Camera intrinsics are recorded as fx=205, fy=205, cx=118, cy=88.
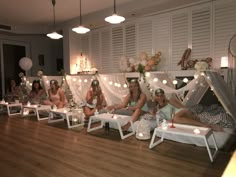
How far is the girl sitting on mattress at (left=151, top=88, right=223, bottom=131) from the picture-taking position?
10.6 feet

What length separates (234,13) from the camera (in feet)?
14.0

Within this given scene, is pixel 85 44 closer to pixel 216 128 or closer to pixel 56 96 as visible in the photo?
pixel 56 96

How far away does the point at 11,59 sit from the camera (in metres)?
8.22

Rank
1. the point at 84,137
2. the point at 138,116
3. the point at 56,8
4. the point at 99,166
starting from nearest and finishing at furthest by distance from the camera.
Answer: the point at 99,166 < the point at 84,137 < the point at 138,116 < the point at 56,8

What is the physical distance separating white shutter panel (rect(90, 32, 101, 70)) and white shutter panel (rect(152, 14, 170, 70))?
209 cm

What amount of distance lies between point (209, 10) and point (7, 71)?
7.32 metres

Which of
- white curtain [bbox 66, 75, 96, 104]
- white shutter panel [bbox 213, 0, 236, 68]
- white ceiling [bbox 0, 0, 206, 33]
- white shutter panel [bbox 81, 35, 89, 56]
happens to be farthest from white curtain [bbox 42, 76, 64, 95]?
white shutter panel [bbox 213, 0, 236, 68]

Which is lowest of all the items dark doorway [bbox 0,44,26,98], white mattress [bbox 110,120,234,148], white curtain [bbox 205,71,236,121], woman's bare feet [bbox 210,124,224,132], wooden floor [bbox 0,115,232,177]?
wooden floor [bbox 0,115,232,177]

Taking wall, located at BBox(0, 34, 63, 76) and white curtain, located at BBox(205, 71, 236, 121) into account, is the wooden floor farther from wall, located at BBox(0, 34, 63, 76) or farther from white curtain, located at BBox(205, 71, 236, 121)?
wall, located at BBox(0, 34, 63, 76)

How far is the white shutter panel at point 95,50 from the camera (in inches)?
270

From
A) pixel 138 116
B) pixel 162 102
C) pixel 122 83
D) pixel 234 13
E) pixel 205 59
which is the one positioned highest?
pixel 234 13

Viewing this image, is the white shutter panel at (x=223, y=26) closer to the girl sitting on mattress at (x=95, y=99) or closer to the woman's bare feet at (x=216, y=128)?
the woman's bare feet at (x=216, y=128)

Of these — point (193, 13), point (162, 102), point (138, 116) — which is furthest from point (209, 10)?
point (138, 116)

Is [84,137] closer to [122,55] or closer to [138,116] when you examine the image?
[138,116]
